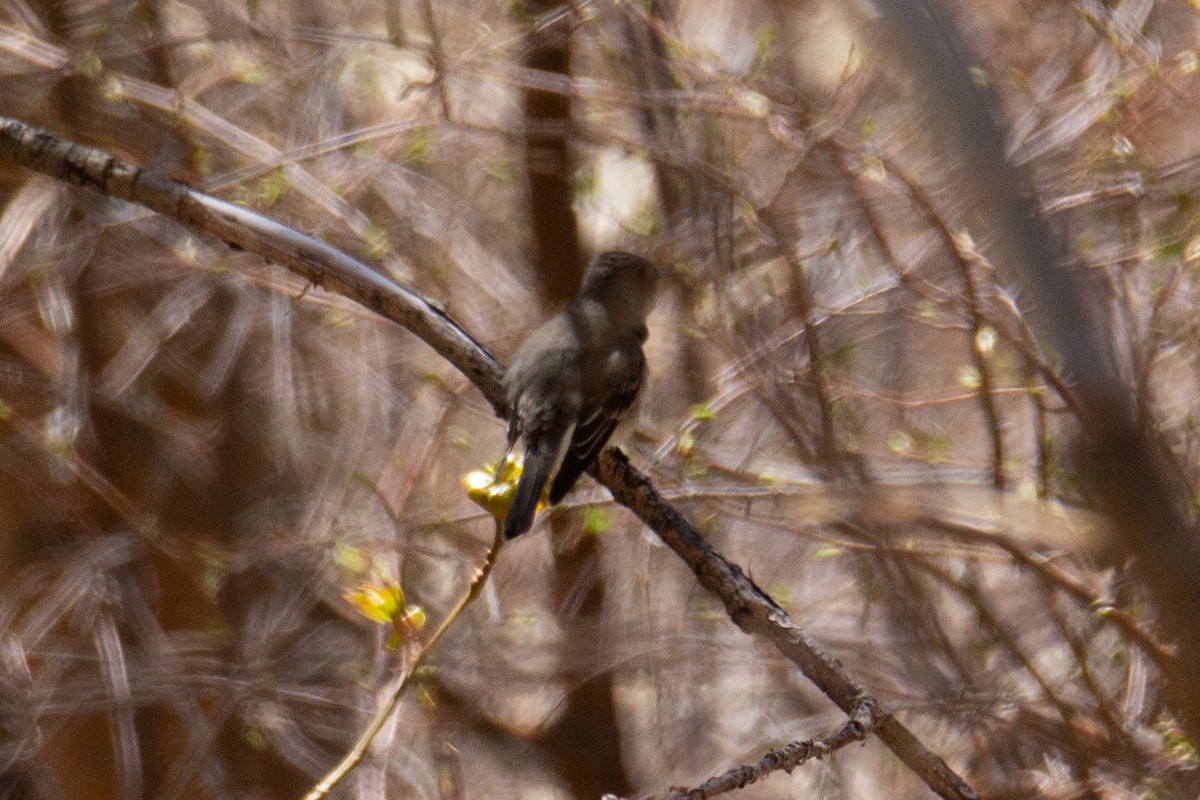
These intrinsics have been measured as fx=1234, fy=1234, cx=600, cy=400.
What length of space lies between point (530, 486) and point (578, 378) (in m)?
0.51

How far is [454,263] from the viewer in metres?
5.25

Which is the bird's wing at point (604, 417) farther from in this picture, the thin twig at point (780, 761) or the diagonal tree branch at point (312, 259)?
the thin twig at point (780, 761)

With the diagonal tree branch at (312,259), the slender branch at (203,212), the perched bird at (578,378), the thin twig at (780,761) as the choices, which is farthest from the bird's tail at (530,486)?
the thin twig at (780,761)

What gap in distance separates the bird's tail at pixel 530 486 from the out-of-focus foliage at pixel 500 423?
0.79m

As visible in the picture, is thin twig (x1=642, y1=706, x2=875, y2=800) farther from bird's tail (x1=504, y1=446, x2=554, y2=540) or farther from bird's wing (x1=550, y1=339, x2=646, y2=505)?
bird's wing (x1=550, y1=339, x2=646, y2=505)

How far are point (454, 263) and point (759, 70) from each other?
153 centimetres

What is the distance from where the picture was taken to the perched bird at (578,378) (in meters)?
3.33

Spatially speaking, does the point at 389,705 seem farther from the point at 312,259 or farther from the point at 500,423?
the point at 500,423

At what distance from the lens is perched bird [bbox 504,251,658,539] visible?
3.33 m

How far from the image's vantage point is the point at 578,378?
3629mm

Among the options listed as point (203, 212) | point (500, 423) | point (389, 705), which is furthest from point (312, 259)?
point (500, 423)

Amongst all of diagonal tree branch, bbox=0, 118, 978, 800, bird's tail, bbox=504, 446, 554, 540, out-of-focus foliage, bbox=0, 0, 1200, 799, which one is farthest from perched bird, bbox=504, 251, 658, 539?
out-of-focus foliage, bbox=0, 0, 1200, 799

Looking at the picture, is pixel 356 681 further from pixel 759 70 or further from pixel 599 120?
pixel 759 70

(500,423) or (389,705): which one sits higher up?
(500,423)
